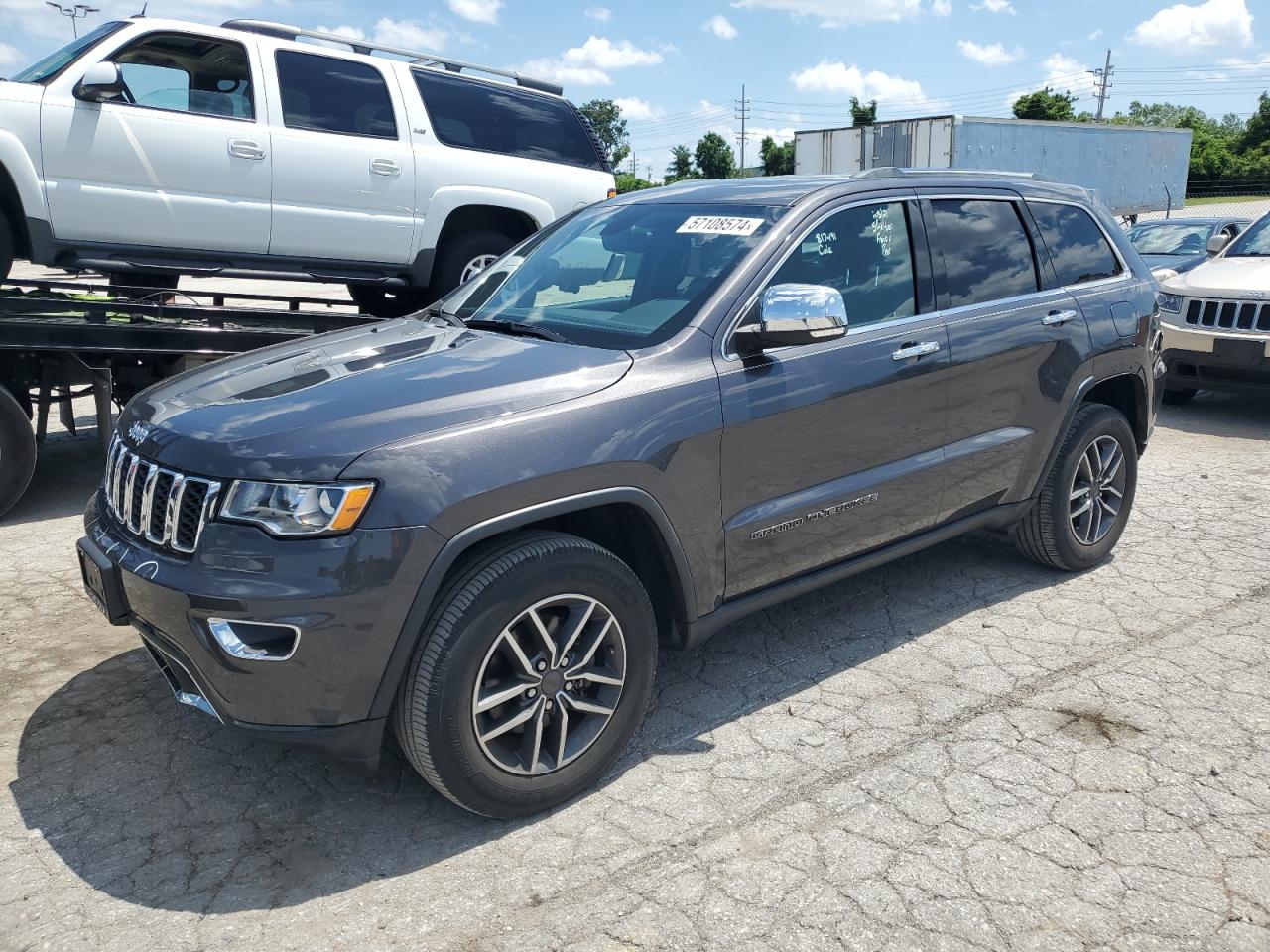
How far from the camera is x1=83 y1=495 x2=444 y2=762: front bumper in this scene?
2629mm

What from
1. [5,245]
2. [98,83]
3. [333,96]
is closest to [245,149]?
[333,96]

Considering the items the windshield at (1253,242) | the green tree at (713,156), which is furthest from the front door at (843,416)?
the green tree at (713,156)

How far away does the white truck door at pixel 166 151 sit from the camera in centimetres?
630

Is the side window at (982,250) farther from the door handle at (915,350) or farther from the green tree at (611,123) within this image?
the green tree at (611,123)

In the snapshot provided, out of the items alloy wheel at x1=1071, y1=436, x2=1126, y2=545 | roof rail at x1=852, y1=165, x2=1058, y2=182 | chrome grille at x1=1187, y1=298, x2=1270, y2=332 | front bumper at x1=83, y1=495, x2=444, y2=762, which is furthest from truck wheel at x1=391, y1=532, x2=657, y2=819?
chrome grille at x1=1187, y1=298, x2=1270, y2=332

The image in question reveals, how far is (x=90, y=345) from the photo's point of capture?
558 cm

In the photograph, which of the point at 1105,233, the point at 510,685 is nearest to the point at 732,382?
the point at 510,685

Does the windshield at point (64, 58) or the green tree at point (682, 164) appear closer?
the windshield at point (64, 58)

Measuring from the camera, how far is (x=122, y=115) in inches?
253

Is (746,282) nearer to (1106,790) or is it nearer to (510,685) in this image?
(510,685)

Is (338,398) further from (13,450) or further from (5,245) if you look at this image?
(5,245)

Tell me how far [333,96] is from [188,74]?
937 mm

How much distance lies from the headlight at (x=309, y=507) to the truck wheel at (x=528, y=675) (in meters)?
0.35

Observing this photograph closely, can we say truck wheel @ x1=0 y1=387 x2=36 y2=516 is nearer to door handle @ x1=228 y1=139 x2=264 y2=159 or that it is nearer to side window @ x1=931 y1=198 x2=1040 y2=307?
door handle @ x1=228 y1=139 x2=264 y2=159
